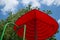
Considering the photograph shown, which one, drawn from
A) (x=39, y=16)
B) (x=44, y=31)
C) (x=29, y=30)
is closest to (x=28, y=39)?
(x=29, y=30)

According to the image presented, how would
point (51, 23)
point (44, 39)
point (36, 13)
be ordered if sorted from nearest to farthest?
point (36, 13)
point (51, 23)
point (44, 39)

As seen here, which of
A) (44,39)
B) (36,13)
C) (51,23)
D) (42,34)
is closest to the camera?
(36,13)

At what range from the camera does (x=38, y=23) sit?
163 centimetres

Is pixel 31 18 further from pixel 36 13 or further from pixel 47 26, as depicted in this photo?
pixel 47 26

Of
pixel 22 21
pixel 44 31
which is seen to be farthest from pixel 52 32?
pixel 22 21

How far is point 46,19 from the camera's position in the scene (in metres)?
1.61

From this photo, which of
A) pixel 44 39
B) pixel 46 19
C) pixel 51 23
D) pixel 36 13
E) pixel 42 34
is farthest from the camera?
pixel 44 39

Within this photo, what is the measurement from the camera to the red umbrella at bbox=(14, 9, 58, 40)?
1.52 metres

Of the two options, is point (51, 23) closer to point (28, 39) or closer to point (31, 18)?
point (31, 18)

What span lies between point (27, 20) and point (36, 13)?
126 millimetres

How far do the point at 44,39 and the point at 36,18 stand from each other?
1.65 feet

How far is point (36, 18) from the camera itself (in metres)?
1.53

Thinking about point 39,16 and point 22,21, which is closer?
point 39,16

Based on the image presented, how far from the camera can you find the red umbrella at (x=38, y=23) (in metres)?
1.52
